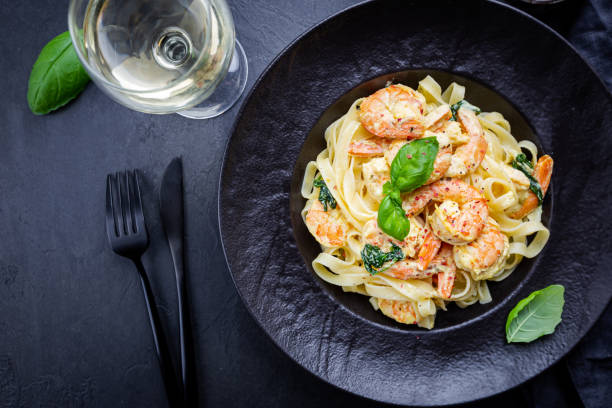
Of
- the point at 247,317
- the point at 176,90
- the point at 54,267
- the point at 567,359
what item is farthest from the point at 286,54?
the point at 567,359

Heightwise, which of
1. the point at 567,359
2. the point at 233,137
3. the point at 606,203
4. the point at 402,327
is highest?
the point at 233,137

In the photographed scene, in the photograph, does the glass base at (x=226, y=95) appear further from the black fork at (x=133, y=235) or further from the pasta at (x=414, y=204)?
the pasta at (x=414, y=204)

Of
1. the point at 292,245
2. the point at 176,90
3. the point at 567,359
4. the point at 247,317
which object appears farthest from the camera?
the point at 247,317

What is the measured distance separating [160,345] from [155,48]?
6.32 ft

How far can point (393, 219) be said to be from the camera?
2312 millimetres

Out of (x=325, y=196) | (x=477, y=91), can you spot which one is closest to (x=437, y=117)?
Answer: (x=477, y=91)

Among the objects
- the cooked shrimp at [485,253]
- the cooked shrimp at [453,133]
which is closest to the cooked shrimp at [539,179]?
the cooked shrimp at [485,253]

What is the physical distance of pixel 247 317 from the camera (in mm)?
3070

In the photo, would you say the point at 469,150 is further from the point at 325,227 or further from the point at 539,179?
the point at 325,227

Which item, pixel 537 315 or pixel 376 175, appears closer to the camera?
pixel 537 315

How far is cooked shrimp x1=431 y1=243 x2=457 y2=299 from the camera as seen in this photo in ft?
8.38

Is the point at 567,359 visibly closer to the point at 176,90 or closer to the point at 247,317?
the point at 247,317

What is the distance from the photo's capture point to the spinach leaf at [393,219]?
2310mm

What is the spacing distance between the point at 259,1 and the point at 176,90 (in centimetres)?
109
